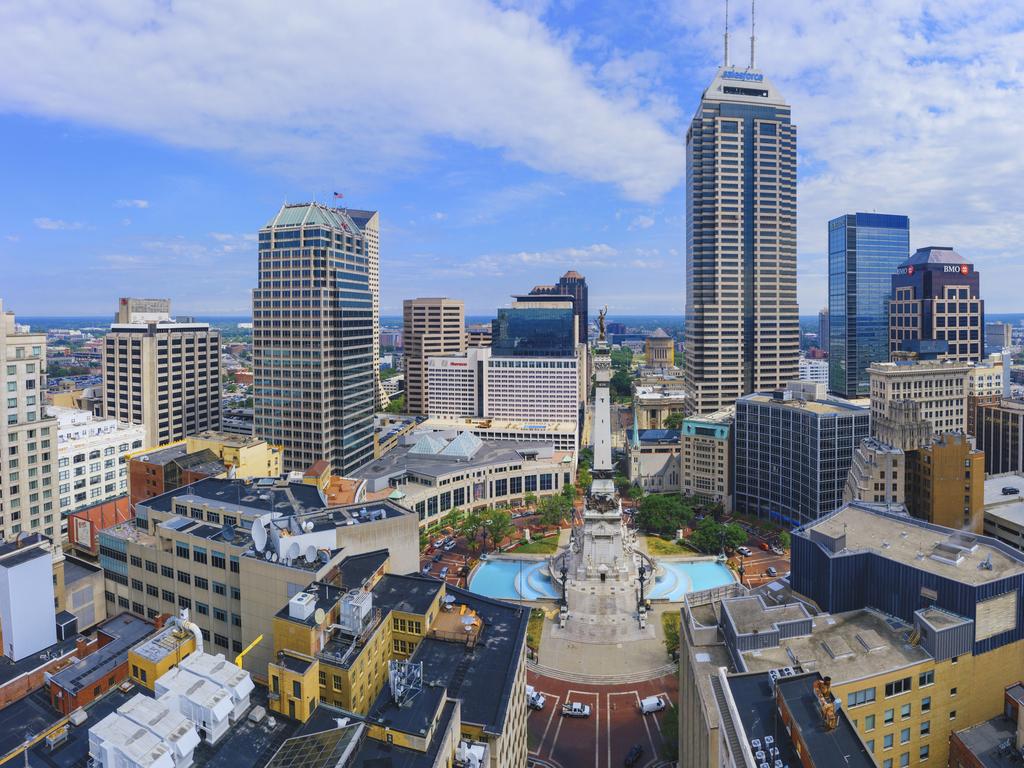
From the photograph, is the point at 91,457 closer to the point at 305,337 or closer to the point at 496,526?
the point at 305,337

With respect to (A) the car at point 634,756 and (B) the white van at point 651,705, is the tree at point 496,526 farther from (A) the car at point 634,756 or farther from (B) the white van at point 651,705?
(A) the car at point 634,756

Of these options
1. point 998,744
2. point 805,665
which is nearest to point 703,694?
point 805,665

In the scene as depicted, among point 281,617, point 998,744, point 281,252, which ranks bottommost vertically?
point 998,744

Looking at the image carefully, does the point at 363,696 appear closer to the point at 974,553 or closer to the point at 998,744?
the point at 998,744

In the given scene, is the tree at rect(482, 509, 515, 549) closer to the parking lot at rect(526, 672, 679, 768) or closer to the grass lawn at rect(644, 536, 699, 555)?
the grass lawn at rect(644, 536, 699, 555)

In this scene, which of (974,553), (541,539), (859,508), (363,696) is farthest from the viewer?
(541,539)

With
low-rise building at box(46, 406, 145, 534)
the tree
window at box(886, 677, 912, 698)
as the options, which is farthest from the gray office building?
low-rise building at box(46, 406, 145, 534)
